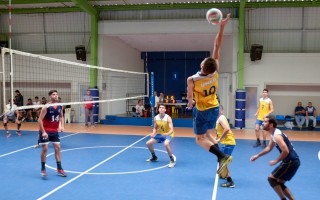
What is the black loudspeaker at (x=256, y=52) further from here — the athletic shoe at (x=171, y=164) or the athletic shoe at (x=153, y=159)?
the athletic shoe at (x=171, y=164)

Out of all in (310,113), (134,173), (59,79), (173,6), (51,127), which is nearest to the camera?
(51,127)

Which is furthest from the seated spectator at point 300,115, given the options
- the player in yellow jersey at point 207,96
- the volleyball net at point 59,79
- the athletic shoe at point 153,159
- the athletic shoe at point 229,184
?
the player in yellow jersey at point 207,96

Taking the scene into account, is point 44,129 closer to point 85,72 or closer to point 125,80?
point 85,72

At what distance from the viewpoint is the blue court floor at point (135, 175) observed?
227 inches

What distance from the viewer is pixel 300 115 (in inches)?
595

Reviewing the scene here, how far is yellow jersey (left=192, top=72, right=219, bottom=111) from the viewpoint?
4.37 m

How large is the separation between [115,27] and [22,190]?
464 inches

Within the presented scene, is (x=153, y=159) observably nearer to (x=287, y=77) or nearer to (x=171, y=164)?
(x=171, y=164)

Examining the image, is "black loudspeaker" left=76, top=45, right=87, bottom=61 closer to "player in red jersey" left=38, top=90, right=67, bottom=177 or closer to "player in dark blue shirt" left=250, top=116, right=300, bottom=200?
"player in red jersey" left=38, top=90, right=67, bottom=177

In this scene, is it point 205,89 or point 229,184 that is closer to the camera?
point 205,89

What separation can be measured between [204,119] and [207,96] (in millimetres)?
343

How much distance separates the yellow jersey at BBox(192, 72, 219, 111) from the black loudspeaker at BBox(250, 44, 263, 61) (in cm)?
1091

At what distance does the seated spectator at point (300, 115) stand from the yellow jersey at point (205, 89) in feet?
39.0

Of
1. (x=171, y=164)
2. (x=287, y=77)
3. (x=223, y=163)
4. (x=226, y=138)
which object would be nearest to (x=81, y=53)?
(x=287, y=77)
